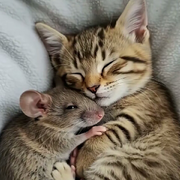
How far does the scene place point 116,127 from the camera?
2111 mm

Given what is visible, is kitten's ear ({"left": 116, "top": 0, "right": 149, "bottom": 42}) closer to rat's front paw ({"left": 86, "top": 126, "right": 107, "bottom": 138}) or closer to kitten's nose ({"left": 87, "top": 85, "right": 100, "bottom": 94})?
kitten's nose ({"left": 87, "top": 85, "right": 100, "bottom": 94})

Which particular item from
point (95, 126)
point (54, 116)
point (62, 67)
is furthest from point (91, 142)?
point (62, 67)

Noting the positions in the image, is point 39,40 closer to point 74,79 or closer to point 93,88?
point 74,79

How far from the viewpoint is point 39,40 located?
2.24 meters

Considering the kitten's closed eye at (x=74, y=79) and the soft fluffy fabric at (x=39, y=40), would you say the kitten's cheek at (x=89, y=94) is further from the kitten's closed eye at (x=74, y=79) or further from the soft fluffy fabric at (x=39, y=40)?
the soft fluffy fabric at (x=39, y=40)

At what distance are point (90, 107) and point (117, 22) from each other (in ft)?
1.42

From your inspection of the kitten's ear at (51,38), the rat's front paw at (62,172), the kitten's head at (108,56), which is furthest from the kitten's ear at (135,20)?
the rat's front paw at (62,172)

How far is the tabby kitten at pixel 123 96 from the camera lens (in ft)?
6.77

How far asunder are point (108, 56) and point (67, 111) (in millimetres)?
326

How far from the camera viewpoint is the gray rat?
203cm

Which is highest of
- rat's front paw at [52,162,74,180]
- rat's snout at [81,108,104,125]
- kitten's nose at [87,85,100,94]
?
kitten's nose at [87,85,100,94]

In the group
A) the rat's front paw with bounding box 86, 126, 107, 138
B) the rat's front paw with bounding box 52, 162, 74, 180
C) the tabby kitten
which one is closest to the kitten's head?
the tabby kitten

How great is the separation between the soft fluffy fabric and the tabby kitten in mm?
62

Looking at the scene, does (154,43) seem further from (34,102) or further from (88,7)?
(34,102)
